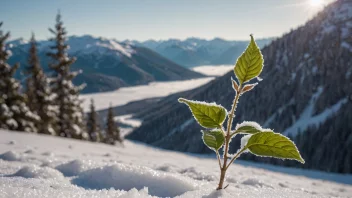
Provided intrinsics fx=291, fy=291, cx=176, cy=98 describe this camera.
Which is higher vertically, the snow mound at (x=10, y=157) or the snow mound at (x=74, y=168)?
the snow mound at (x=74, y=168)

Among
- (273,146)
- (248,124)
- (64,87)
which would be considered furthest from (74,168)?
(64,87)

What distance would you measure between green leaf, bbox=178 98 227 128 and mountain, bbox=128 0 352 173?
175ft

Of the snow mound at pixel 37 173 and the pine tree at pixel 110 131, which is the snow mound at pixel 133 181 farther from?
the pine tree at pixel 110 131

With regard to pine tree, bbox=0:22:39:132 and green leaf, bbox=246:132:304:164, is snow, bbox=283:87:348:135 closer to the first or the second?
pine tree, bbox=0:22:39:132

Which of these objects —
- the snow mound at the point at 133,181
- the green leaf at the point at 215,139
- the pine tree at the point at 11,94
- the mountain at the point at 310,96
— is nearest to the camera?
the green leaf at the point at 215,139

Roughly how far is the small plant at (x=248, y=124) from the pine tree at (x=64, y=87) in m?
28.7

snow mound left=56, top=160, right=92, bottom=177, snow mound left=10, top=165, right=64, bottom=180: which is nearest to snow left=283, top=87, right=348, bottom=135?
snow mound left=56, top=160, right=92, bottom=177

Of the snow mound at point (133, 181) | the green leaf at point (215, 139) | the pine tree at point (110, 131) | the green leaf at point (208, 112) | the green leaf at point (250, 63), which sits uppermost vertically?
the green leaf at point (250, 63)

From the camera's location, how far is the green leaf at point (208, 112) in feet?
5.94

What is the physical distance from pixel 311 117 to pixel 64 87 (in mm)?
58123

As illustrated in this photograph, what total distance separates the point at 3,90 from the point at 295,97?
234 ft

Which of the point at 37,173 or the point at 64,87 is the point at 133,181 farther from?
the point at 64,87

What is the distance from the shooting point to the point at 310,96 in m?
74.8

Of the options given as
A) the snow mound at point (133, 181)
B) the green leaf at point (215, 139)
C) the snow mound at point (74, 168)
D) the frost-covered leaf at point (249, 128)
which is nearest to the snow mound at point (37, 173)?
the snow mound at point (133, 181)
